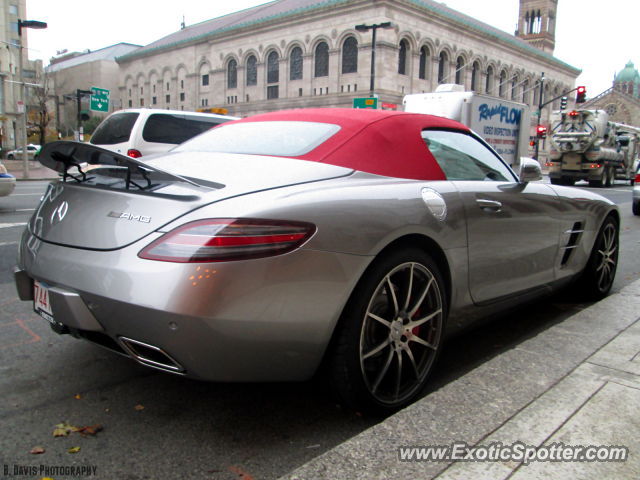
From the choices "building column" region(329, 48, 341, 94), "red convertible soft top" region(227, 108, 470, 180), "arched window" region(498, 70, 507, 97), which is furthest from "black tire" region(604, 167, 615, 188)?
"arched window" region(498, 70, 507, 97)

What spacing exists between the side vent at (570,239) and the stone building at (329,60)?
4471cm

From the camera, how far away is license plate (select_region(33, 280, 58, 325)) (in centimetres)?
216

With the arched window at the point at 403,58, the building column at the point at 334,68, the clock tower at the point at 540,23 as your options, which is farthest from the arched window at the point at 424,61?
the clock tower at the point at 540,23

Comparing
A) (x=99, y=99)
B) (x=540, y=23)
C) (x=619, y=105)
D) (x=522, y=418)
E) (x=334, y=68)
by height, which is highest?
(x=540, y=23)

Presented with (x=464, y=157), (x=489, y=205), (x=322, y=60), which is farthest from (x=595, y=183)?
(x=322, y=60)

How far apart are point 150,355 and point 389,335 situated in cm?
98

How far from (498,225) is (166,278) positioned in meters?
1.87

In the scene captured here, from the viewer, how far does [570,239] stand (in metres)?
3.70

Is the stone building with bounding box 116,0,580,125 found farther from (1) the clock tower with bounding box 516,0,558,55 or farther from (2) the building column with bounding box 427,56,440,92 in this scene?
(1) the clock tower with bounding box 516,0,558,55

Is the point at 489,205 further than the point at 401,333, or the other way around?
the point at 489,205

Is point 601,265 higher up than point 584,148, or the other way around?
point 584,148

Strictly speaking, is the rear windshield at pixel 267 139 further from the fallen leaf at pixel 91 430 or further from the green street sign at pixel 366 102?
the green street sign at pixel 366 102

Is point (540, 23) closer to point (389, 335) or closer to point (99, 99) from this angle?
point (99, 99)

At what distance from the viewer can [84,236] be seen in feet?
6.95
